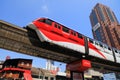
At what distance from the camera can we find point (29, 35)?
1619cm

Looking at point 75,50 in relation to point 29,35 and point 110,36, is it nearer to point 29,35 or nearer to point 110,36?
point 29,35

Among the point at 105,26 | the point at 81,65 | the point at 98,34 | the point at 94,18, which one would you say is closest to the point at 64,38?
the point at 81,65

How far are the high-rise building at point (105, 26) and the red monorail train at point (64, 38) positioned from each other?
111 m

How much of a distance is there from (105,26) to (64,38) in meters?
137

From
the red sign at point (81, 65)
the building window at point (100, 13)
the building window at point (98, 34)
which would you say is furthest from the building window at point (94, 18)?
the red sign at point (81, 65)

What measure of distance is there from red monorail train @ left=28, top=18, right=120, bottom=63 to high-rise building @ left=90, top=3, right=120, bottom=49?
111030mm

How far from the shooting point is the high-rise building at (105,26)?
129875 mm

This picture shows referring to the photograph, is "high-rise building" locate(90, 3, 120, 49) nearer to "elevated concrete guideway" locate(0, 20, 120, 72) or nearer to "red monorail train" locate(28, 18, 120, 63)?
"red monorail train" locate(28, 18, 120, 63)

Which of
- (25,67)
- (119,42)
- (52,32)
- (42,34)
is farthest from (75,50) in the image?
(119,42)

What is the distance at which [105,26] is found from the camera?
144 meters

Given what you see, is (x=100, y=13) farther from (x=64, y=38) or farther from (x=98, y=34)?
(x=64, y=38)

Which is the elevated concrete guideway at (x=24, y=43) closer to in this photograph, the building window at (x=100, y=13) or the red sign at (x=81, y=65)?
the red sign at (x=81, y=65)

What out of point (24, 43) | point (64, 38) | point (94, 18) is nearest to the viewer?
point (24, 43)

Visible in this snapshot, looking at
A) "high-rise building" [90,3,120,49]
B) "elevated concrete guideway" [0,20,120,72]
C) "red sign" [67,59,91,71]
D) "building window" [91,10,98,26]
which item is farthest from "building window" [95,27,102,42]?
"elevated concrete guideway" [0,20,120,72]
